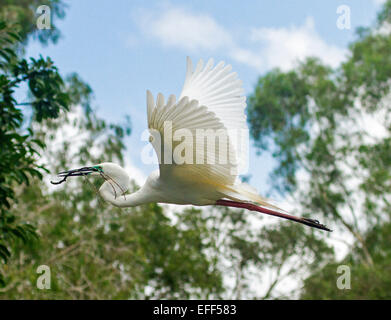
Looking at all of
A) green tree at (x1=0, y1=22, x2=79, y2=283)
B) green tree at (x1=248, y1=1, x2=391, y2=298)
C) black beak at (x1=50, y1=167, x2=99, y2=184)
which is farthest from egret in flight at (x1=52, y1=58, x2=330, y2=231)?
green tree at (x1=248, y1=1, x2=391, y2=298)

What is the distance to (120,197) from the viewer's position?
3730 millimetres

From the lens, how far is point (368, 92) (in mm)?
16844

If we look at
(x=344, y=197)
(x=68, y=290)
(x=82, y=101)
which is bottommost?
(x=68, y=290)

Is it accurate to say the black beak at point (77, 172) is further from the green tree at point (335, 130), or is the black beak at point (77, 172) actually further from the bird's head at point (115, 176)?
the green tree at point (335, 130)

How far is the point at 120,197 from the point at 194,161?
26.3 inches

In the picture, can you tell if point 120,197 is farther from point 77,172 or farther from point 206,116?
point 206,116

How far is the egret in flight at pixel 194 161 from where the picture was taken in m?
3.13

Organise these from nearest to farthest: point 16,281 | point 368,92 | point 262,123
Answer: point 16,281, point 368,92, point 262,123

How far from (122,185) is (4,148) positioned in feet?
4.88

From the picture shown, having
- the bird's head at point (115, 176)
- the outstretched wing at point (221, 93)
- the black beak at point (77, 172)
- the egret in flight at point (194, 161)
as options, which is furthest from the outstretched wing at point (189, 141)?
the black beak at point (77, 172)

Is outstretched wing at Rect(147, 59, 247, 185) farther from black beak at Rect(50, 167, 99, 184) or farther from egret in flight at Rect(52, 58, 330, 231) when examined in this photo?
black beak at Rect(50, 167, 99, 184)

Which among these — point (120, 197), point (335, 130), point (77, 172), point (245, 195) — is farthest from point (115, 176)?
point (335, 130)
